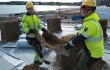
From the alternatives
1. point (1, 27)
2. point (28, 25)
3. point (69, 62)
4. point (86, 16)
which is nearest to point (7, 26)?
point (1, 27)

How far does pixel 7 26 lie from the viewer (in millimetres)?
7727

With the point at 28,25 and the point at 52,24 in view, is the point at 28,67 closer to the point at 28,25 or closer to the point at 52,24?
the point at 28,25

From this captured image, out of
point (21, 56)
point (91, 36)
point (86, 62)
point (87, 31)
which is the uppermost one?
point (87, 31)

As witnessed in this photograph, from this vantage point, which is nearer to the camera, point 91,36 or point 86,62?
point 91,36

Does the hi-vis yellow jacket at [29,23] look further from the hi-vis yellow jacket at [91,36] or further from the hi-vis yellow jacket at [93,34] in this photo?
the hi-vis yellow jacket at [93,34]

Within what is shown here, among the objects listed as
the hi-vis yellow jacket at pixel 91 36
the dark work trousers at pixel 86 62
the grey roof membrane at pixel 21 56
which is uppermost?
the hi-vis yellow jacket at pixel 91 36

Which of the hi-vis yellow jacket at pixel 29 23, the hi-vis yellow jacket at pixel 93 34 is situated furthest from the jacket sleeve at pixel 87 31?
the hi-vis yellow jacket at pixel 29 23

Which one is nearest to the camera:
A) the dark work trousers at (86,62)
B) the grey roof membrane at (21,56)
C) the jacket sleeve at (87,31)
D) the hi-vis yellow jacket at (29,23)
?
the jacket sleeve at (87,31)

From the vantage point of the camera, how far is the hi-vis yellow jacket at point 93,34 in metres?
2.78

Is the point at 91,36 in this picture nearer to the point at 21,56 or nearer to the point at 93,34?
the point at 93,34

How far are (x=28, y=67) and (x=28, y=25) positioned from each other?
3.82ft

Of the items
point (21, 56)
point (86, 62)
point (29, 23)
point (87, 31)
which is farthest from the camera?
point (21, 56)

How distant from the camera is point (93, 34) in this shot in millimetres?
2828

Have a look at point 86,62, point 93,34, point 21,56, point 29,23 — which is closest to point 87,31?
point 93,34
